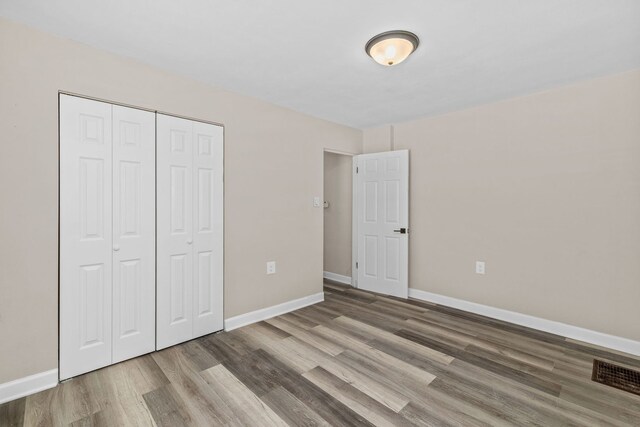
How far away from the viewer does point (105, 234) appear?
90.1 inches

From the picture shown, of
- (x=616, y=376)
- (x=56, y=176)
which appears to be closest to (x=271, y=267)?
(x=56, y=176)

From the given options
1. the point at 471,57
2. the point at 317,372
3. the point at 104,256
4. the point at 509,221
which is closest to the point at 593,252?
the point at 509,221

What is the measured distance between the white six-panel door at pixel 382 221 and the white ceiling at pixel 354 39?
1.28m

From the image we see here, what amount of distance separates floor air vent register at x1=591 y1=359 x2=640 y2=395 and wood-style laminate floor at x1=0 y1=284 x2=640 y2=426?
0.22ft

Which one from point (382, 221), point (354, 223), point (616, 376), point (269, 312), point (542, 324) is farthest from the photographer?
point (354, 223)

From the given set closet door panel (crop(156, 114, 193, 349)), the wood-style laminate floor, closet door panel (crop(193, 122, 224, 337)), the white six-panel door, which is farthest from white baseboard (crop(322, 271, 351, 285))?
closet door panel (crop(156, 114, 193, 349))

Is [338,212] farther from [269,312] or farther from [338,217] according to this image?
[269,312]

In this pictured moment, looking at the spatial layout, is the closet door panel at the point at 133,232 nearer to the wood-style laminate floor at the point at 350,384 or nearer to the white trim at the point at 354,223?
the wood-style laminate floor at the point at 350,384

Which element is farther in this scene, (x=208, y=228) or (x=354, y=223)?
(x=354, y=223)

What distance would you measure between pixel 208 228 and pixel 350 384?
1846mm

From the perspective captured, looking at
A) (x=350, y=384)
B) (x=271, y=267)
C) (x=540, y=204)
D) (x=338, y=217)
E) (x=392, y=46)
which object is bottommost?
→ (x=350, y=384)

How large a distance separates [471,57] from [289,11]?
4.82 ft

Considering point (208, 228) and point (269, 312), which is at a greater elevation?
point (208, 228)

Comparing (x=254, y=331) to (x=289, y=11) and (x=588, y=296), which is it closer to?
(x=289, y=11)
